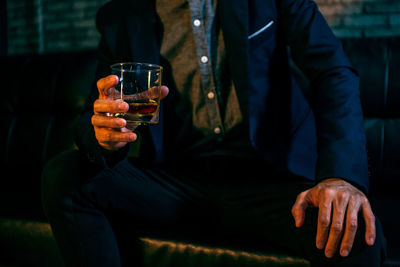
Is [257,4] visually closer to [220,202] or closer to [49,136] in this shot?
[220,202]

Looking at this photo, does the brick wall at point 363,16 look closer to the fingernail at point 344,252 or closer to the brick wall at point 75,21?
the brick wall at point 75,21

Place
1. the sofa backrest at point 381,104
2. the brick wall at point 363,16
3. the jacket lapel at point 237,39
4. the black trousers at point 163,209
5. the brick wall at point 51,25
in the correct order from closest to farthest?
the black trousers at point 163,209 < the jacket lapel at point 237,39 < the sofa backrest at point 381,104 < the brick wall at point 363,16 < the brick wall at point 51,25

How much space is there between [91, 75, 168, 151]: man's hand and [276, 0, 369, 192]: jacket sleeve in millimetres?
459

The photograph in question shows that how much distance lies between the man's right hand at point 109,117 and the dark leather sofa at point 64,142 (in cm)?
37

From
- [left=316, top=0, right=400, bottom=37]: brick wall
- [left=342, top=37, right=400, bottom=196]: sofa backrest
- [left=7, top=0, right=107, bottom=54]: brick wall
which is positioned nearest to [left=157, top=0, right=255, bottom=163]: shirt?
[left=342, top=37, right=400, bottom=196]: sofa backrest

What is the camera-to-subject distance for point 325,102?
0.95 meters

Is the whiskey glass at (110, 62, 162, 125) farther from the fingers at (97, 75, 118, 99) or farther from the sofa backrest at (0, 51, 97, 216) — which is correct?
the sofa backrest at (0, 51, 97, 216)

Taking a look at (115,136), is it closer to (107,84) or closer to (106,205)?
(107,84)

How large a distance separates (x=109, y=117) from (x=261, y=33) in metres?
0.60

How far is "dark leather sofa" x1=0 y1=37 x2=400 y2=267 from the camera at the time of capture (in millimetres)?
959

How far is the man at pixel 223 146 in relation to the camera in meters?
0.80

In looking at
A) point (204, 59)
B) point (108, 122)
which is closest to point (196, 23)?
point (204, 59)

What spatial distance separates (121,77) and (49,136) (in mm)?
1263

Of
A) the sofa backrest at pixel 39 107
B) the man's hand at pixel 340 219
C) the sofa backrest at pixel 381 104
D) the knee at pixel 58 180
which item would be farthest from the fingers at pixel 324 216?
the sofa backrest at pixel 39 107
